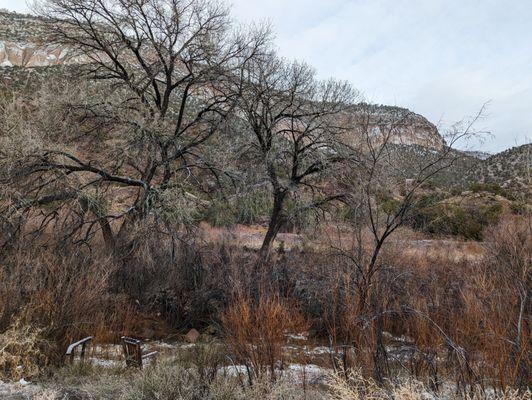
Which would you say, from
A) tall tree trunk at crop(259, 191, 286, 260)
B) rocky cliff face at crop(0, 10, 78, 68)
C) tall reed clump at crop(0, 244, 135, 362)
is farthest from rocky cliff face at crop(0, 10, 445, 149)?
tall reed clump at crop(0, 244, 135, 362)

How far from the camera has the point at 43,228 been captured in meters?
11.7

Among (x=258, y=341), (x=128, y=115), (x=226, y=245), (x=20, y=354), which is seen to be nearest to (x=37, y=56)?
(x=128, y=115)

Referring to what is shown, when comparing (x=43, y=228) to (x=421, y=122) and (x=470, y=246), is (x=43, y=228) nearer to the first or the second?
(x=421, y=122)

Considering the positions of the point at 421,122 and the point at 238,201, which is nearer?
the point at 421,122

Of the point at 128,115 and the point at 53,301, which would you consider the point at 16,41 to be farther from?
the point at 53,301

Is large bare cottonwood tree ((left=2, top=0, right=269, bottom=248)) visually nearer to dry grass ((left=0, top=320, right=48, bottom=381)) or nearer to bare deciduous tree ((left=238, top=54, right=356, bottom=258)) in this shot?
bare deciduous tree ((left=238, top=54, right=356, bottom=258))

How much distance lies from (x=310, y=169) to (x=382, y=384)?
11.4 meters

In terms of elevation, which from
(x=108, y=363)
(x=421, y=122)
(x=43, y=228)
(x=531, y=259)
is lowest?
(x=108, y=363)

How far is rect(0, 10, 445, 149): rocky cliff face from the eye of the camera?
9047 millimetres

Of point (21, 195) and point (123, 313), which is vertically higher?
point (21, 195)

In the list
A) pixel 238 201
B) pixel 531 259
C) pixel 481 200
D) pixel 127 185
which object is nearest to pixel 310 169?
pixel 238 201

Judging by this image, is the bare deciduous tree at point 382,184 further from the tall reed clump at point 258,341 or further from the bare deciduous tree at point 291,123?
the bare deciduous tree at point 291,123

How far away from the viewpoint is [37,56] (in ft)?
122

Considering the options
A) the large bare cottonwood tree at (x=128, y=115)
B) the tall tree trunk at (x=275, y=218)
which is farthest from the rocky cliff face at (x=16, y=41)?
the tall tree trunk at (x=275, y=218)
